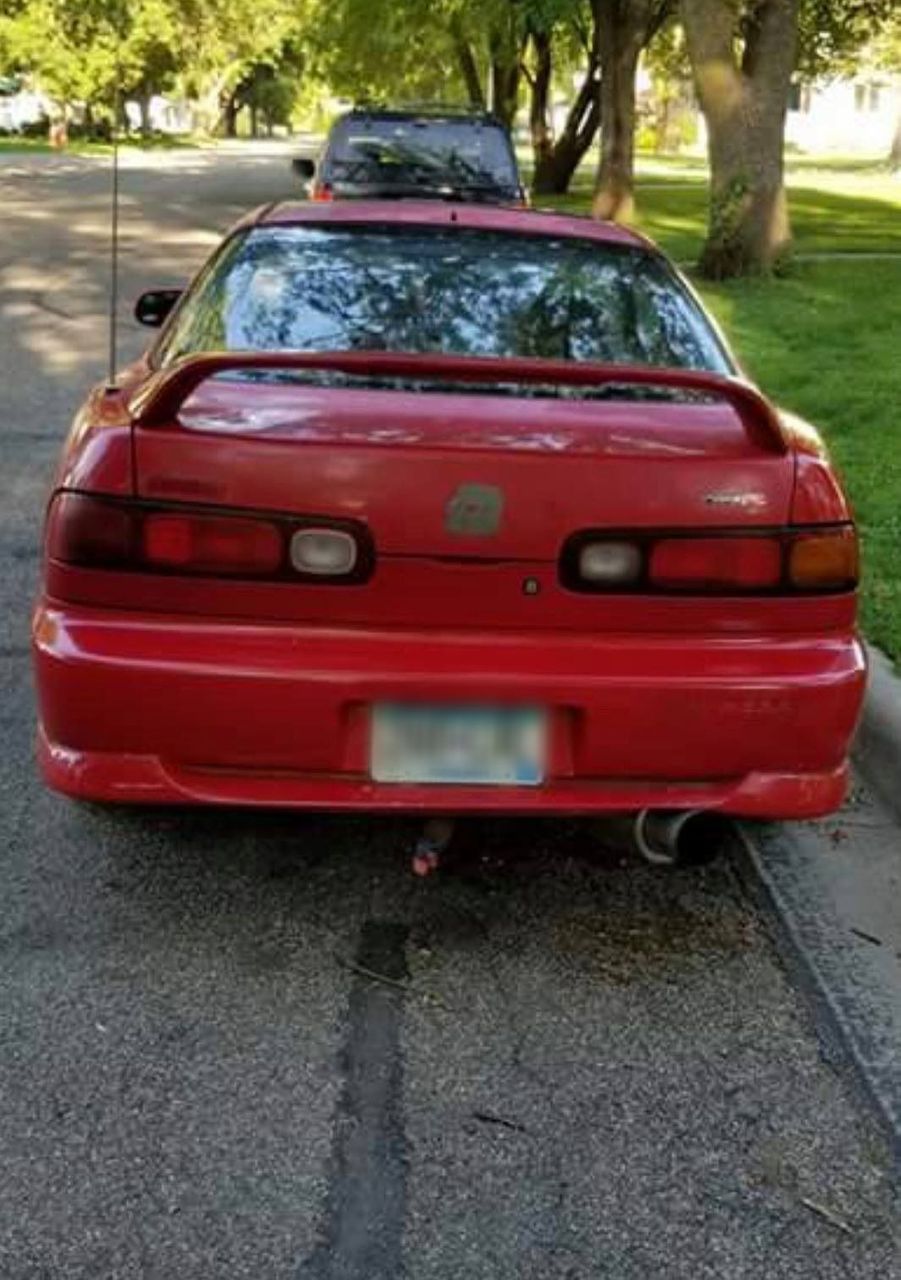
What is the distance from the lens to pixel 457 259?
14.5 ft

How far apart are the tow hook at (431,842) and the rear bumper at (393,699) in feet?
1.33

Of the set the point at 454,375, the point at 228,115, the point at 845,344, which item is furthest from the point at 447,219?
the point at 228,115

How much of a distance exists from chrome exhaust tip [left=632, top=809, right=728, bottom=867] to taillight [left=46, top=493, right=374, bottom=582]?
85cm

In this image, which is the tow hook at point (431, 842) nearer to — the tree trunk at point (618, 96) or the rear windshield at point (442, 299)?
the rear windshield at point (442, 299)

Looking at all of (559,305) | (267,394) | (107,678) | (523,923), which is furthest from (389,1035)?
(559,305)

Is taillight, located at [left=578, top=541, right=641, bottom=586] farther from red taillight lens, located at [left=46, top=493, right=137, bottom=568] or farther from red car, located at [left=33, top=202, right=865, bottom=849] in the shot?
red taillight lens, located at [left=46, top=493, right=137, bottom=568]

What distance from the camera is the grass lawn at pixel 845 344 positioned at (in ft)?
21.4

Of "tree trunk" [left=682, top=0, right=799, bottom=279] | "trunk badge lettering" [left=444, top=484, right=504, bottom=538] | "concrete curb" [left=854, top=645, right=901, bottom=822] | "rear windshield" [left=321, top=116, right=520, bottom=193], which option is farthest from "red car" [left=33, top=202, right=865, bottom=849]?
"tree trunk" [left=682, top=0, right=799, bottom=279]

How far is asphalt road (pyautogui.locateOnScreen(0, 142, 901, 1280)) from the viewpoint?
2.66 metres

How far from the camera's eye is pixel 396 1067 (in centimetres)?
316

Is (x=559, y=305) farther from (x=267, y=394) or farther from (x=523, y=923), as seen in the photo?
(x=523, y=923)

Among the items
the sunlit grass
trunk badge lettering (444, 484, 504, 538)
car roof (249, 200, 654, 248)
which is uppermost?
car roof (249, 200, 654, 248)

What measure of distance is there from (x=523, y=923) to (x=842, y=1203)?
1.14 meters

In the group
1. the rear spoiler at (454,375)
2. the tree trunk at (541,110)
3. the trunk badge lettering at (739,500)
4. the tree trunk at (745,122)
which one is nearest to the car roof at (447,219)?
the rear spoiler at (454,375)
